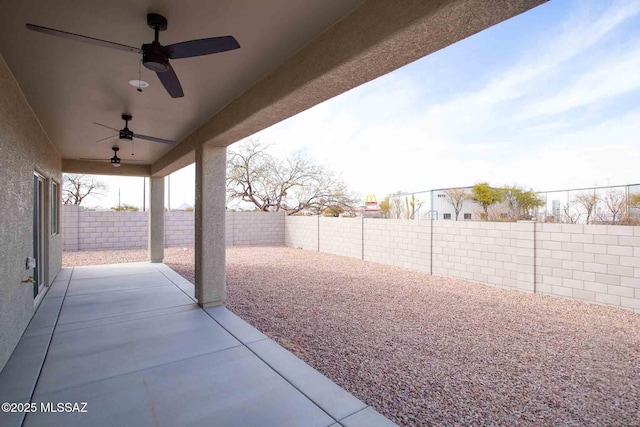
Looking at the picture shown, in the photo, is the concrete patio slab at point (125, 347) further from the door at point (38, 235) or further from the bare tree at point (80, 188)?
the bare tree at point (80, 188)

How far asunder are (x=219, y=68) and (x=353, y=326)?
3.11 meters

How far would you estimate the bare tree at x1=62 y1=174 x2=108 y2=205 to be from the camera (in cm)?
2030

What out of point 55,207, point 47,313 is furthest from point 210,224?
point 55,207

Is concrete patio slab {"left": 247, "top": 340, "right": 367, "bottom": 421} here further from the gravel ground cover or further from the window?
the window

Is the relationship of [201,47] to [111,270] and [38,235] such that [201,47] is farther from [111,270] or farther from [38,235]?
[111,270]

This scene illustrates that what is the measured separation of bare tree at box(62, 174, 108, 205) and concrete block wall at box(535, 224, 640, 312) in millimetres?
25090

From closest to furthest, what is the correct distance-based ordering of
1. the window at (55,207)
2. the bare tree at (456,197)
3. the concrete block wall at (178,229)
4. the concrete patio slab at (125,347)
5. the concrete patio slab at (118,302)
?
the concrete patio slab at (125,347)
the concrete patio slab at (118,302)
the window at (55,207)
the bare tree at (456,197)
the concrete block wall at (178,229)

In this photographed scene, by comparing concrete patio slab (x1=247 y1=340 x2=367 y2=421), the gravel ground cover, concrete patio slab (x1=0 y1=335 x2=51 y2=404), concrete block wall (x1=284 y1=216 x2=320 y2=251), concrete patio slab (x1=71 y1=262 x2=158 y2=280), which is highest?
concrete block wall (x1=284 y1=216 x2=320 y2=251)

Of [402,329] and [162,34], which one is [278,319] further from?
[162,34]

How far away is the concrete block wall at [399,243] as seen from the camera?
22.9 ft

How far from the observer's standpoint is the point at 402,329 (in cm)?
361

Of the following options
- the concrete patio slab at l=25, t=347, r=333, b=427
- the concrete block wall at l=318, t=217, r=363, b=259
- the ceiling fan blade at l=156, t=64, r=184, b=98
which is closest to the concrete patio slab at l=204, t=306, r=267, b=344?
the concrete patio slab at l=25, t=347, r=333, b=427

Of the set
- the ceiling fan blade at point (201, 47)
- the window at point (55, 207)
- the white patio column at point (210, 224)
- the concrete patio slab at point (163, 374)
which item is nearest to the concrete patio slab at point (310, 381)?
the concrete patio slab at point (163, 374)

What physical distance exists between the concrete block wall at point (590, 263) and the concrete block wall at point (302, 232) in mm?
7024
